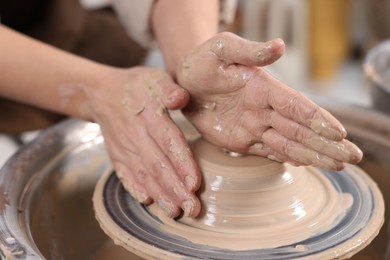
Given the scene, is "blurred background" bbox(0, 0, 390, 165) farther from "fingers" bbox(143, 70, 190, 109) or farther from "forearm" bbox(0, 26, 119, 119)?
"fingers" bbox(143, 70, 190, 109)

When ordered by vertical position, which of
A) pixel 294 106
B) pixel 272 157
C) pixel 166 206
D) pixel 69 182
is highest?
pixel 294 106

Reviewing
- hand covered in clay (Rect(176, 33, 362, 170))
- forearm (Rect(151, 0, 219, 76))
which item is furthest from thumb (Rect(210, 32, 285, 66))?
forearm (Rect(151, 0, 219, 76))

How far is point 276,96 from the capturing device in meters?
1.02

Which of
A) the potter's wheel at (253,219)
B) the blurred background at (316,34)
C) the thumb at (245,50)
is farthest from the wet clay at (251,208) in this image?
the blurred background at (316,34)

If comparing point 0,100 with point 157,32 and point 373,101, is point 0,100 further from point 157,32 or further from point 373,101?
point 373,101

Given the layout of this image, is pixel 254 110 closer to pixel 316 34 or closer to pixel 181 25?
pixel 181 25

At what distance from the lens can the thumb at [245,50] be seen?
0.98 metres

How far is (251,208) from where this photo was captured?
111cm

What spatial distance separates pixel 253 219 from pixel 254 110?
202 mm

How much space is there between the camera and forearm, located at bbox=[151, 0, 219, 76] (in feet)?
4.76

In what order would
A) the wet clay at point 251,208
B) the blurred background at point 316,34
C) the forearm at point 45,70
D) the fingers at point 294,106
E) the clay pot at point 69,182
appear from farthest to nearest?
1. the blurred background at point 316,34
2. the forearm at point 45,70
3. the clay pot at point 69,182
4. the wet clay at point 251,208
5. the fingers at point 294,106

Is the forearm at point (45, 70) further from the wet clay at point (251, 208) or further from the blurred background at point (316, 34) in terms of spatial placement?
the blurred background at point (316, 34)

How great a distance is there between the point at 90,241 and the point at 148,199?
0.23 metres

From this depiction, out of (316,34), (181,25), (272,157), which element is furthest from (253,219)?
(316,34)
